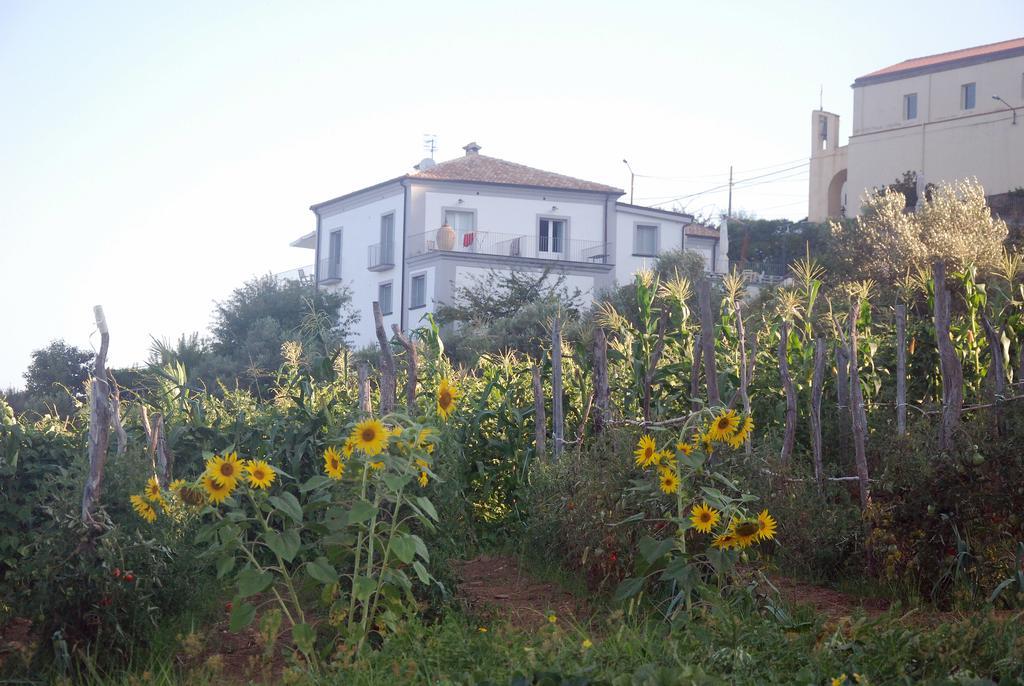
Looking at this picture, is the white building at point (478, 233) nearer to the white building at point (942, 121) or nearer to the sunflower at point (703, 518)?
the white building at point (942, 121)

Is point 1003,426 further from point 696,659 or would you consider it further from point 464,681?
point 464,681

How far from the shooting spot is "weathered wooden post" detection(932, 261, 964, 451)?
18.6 ft

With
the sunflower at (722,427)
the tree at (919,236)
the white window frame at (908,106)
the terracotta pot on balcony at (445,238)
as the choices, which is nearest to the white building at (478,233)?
the terracotta pot on balcony at (445,238)

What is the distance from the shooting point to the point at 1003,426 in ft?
18.1

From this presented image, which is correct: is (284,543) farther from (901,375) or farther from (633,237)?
(633,237)

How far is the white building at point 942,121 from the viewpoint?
34.9 m

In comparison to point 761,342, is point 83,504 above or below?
below

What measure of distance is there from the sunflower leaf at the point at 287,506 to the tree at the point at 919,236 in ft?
65.7

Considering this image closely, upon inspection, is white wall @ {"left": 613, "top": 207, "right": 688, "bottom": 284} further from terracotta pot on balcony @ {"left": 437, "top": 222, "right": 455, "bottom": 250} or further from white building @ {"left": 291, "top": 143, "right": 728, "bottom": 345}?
terracotta pot on balcony @ {"left": 437, "top": 222, "right": 455, "bottom": 250}

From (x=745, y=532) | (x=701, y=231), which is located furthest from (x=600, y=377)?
(x=701, y=231)

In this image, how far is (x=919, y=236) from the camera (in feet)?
81.4

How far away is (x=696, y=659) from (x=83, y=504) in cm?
281

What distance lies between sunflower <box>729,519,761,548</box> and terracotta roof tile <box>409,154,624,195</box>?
31.6 metres

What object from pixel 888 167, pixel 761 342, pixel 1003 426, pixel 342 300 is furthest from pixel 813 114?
pixel 1003 426
